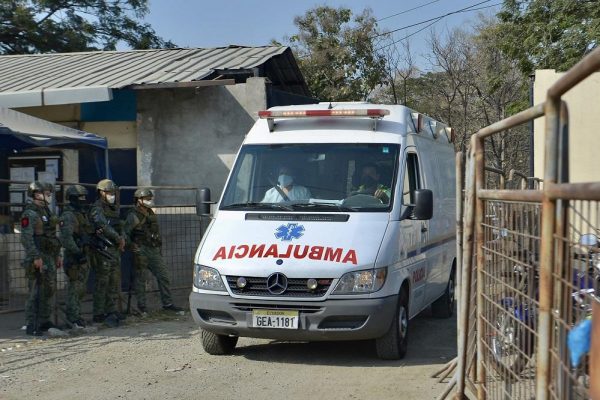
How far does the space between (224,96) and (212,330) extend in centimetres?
713

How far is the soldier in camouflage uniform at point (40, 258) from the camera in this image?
8.87m

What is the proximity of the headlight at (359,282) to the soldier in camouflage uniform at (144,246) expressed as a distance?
4.37 meters

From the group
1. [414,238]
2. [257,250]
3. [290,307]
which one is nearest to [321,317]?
[290,307]

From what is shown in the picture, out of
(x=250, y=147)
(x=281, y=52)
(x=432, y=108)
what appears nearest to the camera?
(x=250, y=147)

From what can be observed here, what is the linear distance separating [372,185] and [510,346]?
161 inches

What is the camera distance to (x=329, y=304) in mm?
6984

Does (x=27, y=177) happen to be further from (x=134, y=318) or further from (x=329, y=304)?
(x=329, y=304)

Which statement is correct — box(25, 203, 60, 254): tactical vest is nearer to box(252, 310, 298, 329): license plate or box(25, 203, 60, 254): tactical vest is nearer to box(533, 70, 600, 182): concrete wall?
box(252, 310, 298, 329): license plate

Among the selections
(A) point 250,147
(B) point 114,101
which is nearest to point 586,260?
(A) point 250,147

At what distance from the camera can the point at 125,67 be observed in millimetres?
15539

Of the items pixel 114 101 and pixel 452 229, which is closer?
pixel 452 229

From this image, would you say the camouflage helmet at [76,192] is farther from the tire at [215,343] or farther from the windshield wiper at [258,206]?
the tire at [215,343]

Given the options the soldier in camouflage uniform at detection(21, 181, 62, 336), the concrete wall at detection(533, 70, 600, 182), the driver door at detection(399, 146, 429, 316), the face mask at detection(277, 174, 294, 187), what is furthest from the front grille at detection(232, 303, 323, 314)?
the concrete wall at detection(533, 70, 600, 182)

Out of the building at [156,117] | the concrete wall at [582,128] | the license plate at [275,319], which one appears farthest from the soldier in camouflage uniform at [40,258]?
the concrete wall at [582,128]
